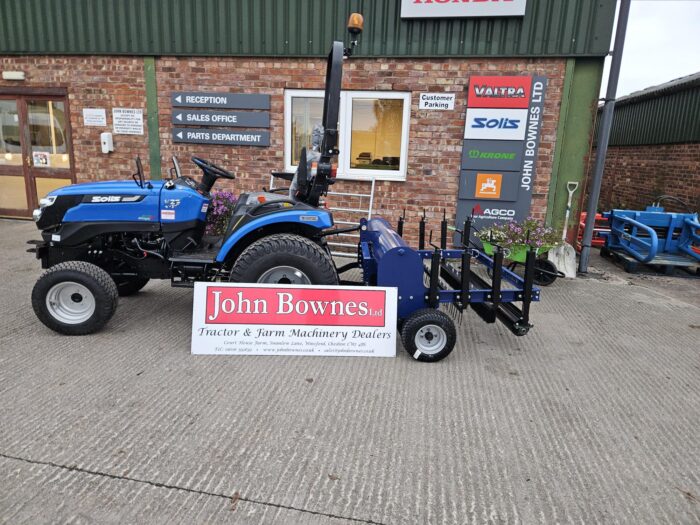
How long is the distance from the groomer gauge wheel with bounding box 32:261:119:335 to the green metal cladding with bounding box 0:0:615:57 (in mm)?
4179

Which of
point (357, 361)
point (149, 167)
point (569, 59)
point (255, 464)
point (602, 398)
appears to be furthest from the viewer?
point (149, 167)

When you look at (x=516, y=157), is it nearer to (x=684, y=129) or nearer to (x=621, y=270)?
(x=621, y=270)

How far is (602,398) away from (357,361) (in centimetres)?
159

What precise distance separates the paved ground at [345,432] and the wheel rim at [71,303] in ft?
0.54

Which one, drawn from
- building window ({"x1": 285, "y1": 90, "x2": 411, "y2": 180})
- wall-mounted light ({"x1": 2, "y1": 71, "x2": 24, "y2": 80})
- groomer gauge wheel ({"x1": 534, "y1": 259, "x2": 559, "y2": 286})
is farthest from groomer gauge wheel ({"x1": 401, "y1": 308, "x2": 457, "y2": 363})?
wall-mounted light ({"x1": 2, "y1": 71, "x2": 24, "y2": 80})

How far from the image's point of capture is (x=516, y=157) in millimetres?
6129

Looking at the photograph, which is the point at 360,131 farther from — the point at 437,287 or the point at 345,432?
the point at 345,432

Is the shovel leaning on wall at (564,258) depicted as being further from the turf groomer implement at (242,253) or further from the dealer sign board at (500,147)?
the turf groomer implement at (242,253)

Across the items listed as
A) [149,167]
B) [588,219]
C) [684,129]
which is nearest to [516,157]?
[588,219]

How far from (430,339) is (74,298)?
2.70m

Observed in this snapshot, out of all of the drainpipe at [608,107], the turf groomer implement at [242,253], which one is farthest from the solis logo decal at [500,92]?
the turf groomer implement at [242,253]

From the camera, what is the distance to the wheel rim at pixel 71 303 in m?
3.49

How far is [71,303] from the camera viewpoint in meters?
3.57

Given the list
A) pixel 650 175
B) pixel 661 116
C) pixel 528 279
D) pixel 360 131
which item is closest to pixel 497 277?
pixel 528 279
